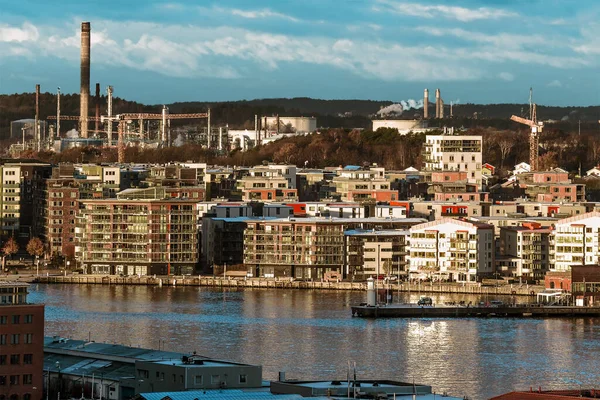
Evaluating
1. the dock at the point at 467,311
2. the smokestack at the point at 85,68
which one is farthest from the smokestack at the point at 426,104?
the dock at the point at 467,311

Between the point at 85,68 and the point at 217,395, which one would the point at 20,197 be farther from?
the point at 217,395

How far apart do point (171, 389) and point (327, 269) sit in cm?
2261

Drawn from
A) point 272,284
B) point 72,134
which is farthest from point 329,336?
point 72,134

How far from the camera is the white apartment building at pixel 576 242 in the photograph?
43.8m

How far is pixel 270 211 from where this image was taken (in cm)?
4938

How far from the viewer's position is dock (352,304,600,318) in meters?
37.6

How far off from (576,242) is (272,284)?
21.5 feet

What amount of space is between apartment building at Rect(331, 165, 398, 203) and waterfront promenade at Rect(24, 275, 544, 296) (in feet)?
28.0

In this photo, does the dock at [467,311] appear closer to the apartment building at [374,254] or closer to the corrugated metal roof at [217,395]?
the apartment building at [374,254]

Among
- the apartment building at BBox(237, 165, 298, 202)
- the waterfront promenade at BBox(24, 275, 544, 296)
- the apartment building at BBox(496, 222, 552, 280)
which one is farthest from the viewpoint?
the apartment building at BBox(237, 165, 298, 202)

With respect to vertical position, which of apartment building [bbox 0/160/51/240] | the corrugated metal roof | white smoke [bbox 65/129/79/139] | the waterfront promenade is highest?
white smoke [bbox 65/129/79/139]

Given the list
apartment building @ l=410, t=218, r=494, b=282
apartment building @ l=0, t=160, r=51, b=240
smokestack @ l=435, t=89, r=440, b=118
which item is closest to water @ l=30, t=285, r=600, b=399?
apartment building @ l=410, t=218, r=494, b=282

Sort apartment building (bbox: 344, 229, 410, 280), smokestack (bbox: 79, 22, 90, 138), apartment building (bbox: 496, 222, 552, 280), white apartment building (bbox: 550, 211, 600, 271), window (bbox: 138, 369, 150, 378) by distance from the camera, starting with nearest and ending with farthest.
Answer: window (bbox: 138, 369, 150, 378)
white apartment building (bbox: 550, 211, 600, 271)
apartment building (bbox: 496, 222, 552, 280)
apartment building (bbox: 344, 229, 410, 280)
smokestack (bbox: 79, 22, 90, 138)

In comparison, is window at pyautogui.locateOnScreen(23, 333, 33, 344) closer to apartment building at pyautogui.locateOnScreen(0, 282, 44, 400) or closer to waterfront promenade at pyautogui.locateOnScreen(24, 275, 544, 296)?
apartment building at pyautogui.locateOnScreen(0, 282, 44, 400)
